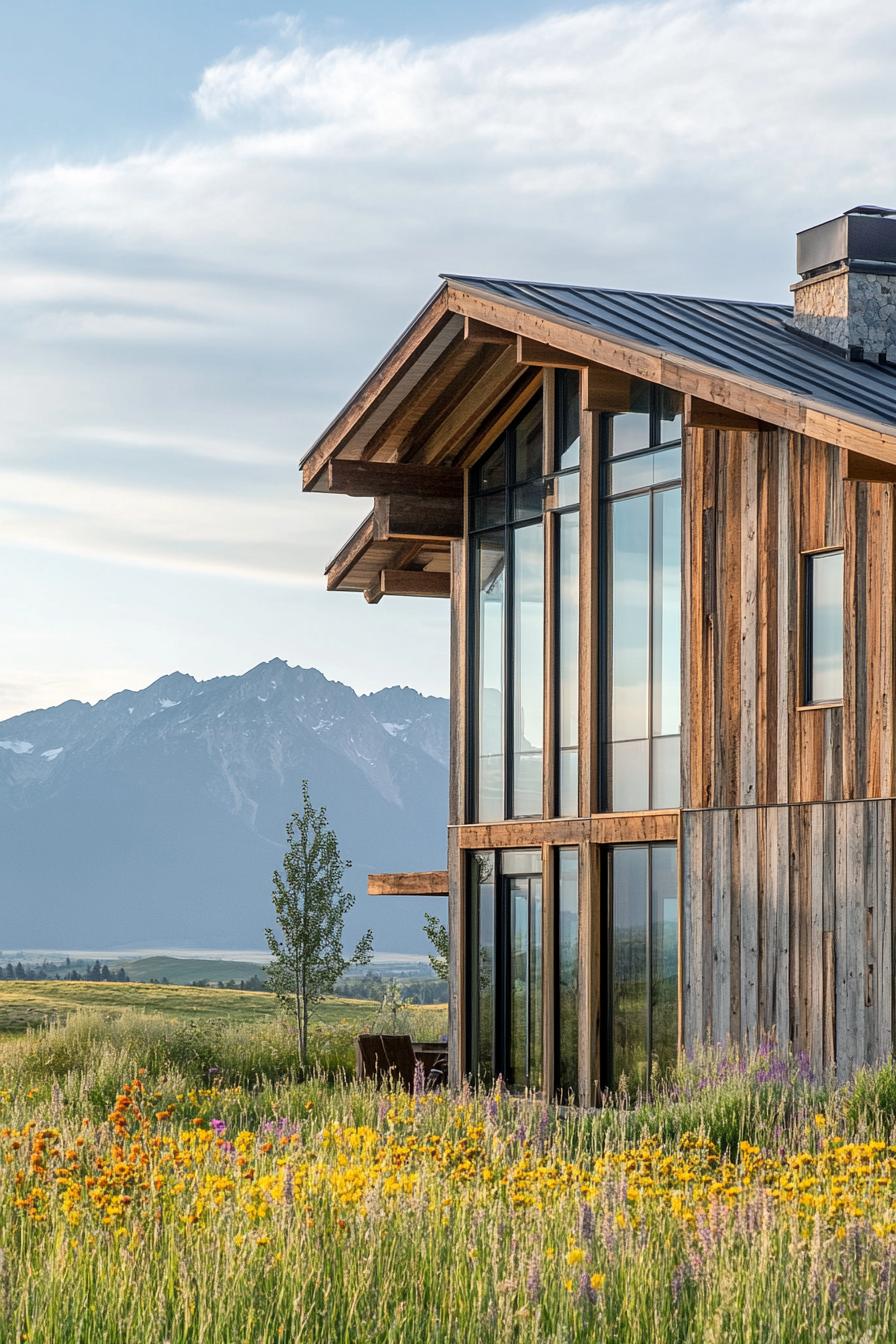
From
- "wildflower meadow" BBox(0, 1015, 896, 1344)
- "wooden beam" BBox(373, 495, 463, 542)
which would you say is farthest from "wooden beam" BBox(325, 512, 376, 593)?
"wildflower meadow" BBox(0, 1015, 896, 1344)

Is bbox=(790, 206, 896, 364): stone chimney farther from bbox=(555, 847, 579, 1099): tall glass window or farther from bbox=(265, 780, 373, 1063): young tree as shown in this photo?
bbox=(265, 780, 373, 1063): young tree

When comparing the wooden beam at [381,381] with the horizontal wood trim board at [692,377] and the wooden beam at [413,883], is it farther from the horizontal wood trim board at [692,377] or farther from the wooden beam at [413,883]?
the wooden beam at [413,883]

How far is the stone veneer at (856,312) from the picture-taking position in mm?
17438

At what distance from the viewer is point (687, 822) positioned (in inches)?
600

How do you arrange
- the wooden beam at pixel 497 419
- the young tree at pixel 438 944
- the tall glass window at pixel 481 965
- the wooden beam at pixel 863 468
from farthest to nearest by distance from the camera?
1. the young tree at pixel 438 944
2. the tall glass window at pixel 481 965
3. the wooden beam at pixel 497 419
4. the wooden beam at pixel 863 468

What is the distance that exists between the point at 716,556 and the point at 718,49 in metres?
4.97

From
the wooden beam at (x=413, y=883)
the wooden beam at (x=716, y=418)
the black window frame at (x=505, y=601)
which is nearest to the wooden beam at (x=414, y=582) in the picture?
the black window frame at (x=505, y=601)

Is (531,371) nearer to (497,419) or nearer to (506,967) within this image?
(497,419)

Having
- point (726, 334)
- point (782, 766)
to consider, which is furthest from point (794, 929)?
point (726, 334)

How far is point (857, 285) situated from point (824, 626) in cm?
502

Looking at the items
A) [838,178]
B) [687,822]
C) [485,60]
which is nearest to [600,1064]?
[687,822]

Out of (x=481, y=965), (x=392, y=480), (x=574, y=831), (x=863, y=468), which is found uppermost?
(x=392, y=480)

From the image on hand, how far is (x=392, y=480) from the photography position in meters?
18.9

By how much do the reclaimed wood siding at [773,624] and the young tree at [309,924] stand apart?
14.0 metres
